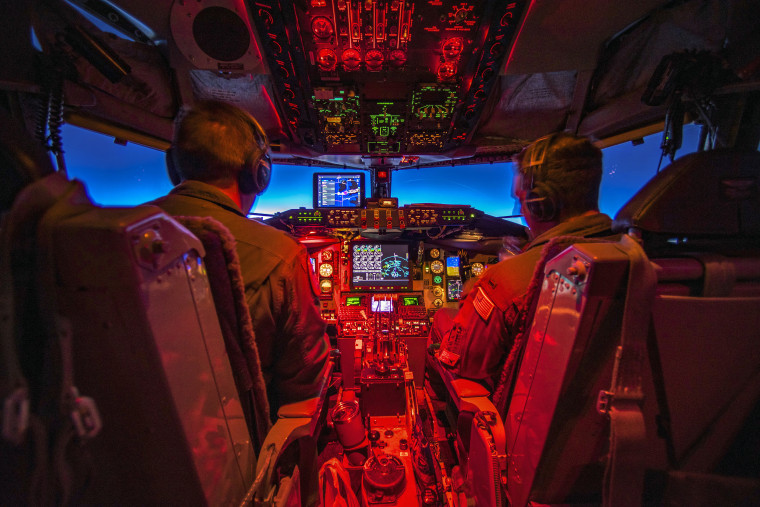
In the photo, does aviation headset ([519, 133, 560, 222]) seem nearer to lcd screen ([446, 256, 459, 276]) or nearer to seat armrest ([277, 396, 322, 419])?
seat armrest ([277, 396, 322, 419])

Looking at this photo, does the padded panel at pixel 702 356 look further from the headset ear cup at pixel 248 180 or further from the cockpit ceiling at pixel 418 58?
the cockpit ceiling at pixel 418 58

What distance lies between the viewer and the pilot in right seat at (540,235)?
1.15 meters

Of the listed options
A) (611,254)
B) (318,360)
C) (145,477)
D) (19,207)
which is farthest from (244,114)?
(611,254)

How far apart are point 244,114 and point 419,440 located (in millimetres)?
2125

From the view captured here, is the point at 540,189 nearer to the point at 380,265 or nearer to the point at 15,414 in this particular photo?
the point at 15,414

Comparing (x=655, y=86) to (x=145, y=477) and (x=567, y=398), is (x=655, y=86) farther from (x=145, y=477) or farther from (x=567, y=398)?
(x=145, y=477)

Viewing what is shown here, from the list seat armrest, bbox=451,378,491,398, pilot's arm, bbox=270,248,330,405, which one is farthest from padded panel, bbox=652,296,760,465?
pilot's arm, bbox=270,248,330,405

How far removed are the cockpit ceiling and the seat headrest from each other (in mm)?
1393

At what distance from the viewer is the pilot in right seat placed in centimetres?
115

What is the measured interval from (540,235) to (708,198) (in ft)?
1.71

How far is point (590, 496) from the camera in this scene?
90 cm

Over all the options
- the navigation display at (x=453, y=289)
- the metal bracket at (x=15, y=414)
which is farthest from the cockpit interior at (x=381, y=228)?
the navigation display at (x=453, y=289)

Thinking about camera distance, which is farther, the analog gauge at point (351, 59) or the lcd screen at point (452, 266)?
the lcd screen at point (452, 266)

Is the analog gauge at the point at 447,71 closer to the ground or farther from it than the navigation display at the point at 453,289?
Answer: farther from it
